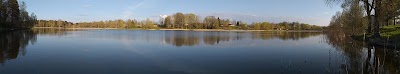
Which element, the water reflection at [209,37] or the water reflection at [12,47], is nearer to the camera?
the water reflection at [12,47]

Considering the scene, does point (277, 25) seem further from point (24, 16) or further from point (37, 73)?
point (37, 73)

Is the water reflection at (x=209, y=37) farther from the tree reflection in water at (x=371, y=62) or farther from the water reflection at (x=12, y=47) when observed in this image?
the tree reflection in water at (x=371, y=62)

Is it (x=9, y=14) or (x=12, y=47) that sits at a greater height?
(x=9, y=14)

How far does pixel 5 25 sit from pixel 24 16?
3112 centimetres

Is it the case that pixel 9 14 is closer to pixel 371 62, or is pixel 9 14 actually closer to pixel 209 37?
pixel 209 37

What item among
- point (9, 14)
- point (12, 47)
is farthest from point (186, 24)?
point (12, 47)

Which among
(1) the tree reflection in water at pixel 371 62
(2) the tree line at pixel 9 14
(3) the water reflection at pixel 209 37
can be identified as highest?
(2) the tree line at pixel 9 14

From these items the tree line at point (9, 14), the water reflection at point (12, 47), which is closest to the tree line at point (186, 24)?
the tree line at point (9, 14)

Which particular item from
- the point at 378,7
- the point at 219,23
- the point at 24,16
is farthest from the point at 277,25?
the point at 378,7

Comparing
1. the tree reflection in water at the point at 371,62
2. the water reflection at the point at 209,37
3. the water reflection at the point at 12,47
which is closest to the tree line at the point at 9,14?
the water reflection at the point at 209,37

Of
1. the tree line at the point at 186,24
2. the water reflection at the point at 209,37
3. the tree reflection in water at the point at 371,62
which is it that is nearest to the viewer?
the tree reflection in water at the point at 371,62

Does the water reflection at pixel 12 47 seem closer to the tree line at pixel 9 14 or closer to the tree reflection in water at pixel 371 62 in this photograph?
the tree reflection in water at pixel 371 62

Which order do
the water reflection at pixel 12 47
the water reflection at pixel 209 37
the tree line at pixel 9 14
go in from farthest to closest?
1. the tree line at pixel 9 14
2. the water reflection at pixel 209 37
3. the water reflection at pixel 12 47

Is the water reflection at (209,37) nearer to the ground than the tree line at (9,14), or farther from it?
nearer to the ground
